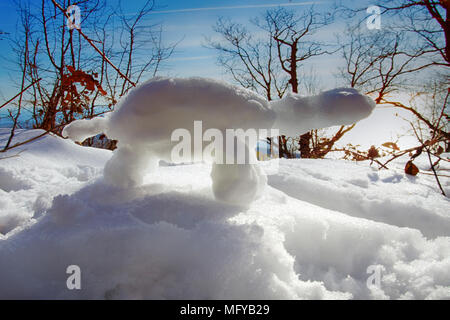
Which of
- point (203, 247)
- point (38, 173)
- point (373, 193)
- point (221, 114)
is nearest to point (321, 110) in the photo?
point (221, 114)

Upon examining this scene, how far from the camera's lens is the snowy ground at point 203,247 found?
0.62 meters

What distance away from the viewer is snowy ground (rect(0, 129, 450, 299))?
62cm

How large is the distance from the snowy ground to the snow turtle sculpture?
0.12m

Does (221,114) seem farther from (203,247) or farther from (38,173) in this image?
(38,173)

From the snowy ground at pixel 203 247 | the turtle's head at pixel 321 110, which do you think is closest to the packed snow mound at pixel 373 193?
the snowy ground at pixel 203 247

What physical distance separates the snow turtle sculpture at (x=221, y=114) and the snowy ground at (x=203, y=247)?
0.12 meters

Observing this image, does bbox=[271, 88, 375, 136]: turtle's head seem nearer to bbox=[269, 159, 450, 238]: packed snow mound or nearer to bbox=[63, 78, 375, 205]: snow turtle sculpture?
bbox=[63, 78, 375, 205]: snow turtle sculpture

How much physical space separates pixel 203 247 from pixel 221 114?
1.40ft

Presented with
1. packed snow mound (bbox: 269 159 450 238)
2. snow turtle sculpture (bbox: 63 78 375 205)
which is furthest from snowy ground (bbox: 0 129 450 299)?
snow turtle sculpture (bbox: 63 78 375 205)

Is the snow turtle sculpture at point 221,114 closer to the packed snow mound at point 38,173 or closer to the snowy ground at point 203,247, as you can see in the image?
the snowy ground at point 203,247

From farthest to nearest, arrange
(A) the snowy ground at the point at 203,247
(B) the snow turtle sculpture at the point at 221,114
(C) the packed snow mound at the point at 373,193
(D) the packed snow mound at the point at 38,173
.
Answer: (C) the packed snow mound at the point at 373,193 → (D) the packed snow mound at the point at 38,173 → (B) the snow turtle sculpture at the point at 221,114 → (A) the snowy ground at the point at 203,247

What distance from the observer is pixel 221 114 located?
0.87m
